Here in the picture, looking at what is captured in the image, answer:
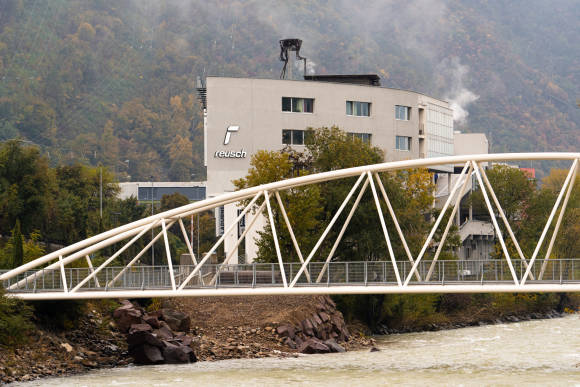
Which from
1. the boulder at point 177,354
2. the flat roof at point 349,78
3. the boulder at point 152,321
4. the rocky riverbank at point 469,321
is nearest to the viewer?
the boulder at point 177,354

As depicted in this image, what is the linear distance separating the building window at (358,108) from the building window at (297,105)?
383 cm

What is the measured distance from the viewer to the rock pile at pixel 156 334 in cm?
3997

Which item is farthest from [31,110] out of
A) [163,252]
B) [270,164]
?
[270,164]

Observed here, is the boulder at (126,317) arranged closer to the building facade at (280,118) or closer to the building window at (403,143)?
the building facade at (280,118)

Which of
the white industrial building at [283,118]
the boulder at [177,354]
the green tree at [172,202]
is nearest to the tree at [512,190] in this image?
the white industrial building at [283,118]

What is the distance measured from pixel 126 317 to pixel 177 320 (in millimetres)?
2499

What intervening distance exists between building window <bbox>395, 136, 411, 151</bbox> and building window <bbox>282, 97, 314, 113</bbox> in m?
10.5

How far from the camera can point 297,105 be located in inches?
3091

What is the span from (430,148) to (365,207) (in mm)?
34265

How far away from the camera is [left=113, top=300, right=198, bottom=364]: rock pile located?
40.0m

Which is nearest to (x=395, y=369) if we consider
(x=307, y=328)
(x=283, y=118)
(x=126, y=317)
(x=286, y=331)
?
(x=286, y=331)

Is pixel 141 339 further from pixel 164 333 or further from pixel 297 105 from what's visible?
pixel 297 105

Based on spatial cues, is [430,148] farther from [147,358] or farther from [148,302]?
[147,358]

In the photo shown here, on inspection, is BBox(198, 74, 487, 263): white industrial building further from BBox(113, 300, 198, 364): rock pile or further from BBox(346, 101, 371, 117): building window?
BBox(113, 300, 198, 364): rock pile
